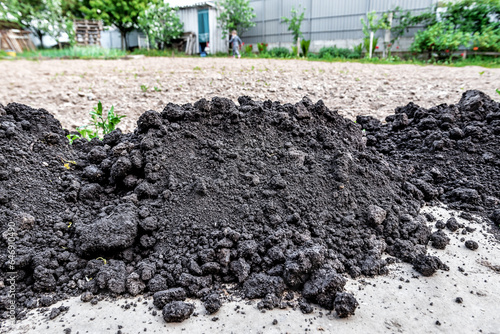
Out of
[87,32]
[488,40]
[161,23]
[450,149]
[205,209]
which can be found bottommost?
[205,209]

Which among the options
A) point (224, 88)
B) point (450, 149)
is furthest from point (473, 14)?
point (450, 149)

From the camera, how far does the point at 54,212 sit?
2148 mm

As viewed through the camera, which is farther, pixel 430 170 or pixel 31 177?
pixel 430 170

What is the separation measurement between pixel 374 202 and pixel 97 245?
183 cm

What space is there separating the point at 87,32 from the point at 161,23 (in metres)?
4.28

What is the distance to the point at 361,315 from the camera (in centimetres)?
164

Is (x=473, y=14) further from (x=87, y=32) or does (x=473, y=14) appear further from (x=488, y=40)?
(x=87, y=32)

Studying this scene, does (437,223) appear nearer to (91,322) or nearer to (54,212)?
(91,322)

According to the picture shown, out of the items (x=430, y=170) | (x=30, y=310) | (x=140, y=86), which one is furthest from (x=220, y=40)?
(x=30, y=310)

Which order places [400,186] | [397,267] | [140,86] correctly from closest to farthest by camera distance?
1. [397,267]
2. [400,186]
3. [140,86]

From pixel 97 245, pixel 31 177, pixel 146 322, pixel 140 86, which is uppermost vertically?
pixel 140 86

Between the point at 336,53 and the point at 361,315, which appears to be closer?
the point at 361,315

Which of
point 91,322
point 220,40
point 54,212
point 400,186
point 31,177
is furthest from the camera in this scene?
point 220,40

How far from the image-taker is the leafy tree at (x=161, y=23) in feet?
57.7
